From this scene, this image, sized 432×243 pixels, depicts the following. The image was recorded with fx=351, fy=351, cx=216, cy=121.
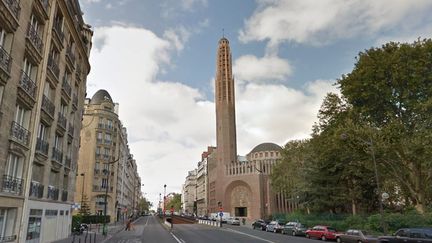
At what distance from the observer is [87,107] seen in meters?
70.7

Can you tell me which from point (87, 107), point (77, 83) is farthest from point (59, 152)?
point (87, 107)

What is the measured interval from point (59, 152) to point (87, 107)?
154 feet

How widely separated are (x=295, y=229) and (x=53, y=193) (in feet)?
86.8

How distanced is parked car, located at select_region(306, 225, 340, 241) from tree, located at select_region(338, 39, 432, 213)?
8.04m

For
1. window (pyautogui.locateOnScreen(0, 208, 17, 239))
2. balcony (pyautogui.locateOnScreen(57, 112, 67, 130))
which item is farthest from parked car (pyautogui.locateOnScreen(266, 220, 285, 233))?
window (pyautogui.locateOnScreen(0, 208, 17, 239))

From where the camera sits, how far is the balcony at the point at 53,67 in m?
23.1

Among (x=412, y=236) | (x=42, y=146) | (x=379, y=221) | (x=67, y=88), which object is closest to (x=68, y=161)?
(x=67, y=88)

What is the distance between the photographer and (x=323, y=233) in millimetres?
34062

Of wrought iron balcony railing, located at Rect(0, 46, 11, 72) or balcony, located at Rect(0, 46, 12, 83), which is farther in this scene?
wrought iron balcony railing, located at Rect(0, 46, 11, 72)

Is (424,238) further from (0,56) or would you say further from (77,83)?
(77,83)

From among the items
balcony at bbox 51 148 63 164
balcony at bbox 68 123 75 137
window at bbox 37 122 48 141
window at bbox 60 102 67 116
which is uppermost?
window at bbox 60 102 67 116

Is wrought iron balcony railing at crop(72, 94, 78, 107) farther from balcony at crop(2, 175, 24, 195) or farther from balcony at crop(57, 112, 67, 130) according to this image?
balcony at crop(2, 175, 24, 195)

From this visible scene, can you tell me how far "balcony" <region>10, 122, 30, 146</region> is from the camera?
17781 mm

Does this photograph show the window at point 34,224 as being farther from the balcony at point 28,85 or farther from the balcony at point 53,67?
the balcony at point 53,67
